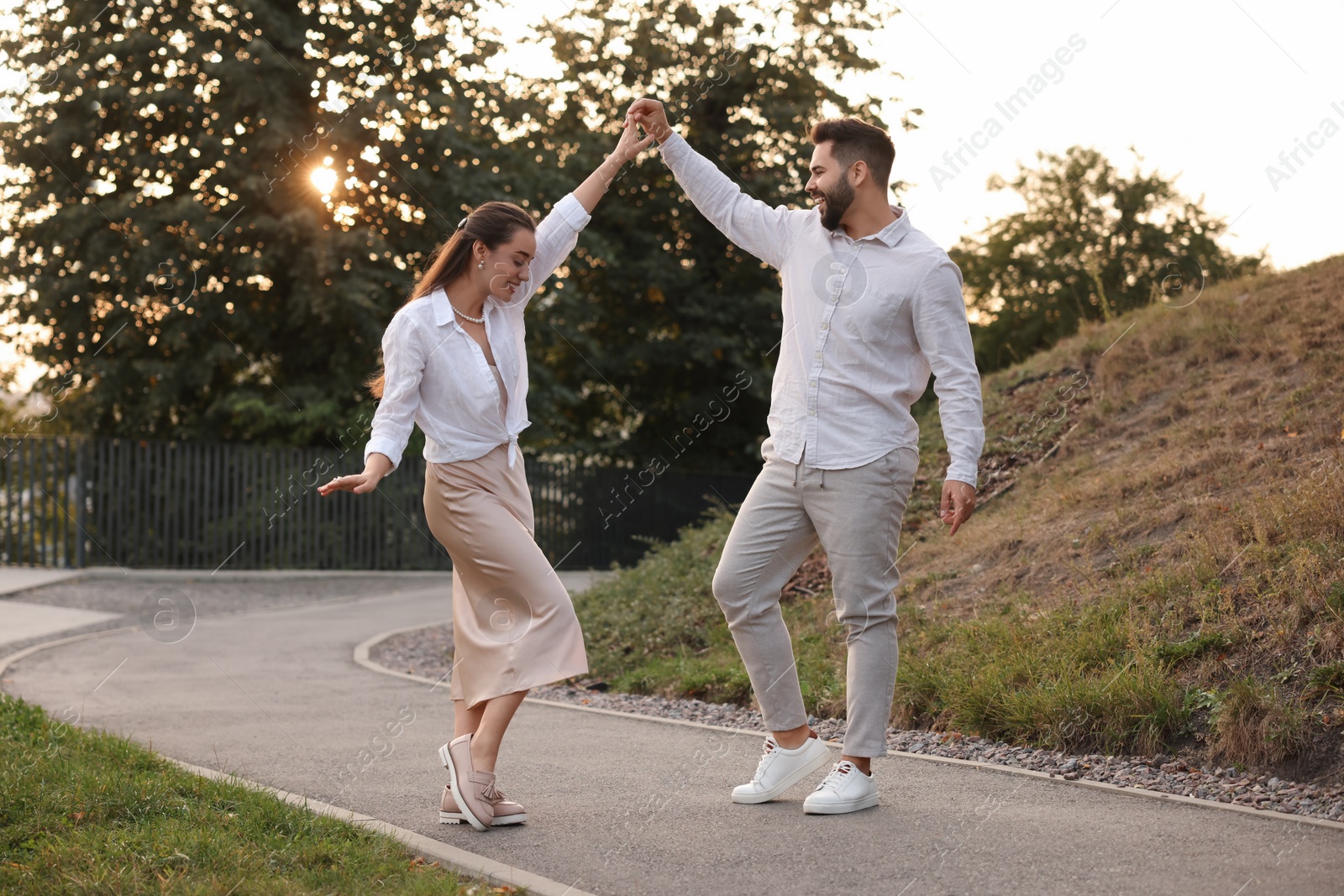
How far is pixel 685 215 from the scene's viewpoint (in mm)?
28984

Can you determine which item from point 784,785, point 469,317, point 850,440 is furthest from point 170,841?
point 850,440

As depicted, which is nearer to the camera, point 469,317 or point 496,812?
point 496,812

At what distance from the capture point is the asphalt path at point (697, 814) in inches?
144

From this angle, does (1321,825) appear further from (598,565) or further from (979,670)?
(598,565)

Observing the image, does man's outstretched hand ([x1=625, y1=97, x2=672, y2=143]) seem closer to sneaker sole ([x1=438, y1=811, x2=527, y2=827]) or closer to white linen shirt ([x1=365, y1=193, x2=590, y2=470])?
white linen shirt ([x1=365, y1=193, x2=590, y2=470])

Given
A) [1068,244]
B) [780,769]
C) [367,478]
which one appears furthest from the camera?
[1068,244]

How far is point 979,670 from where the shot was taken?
20.5 feet

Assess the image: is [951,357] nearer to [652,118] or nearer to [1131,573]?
[652,118]

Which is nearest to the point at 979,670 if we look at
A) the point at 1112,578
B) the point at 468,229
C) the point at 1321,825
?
the point at 1112,578

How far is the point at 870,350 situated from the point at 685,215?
82.4 feet

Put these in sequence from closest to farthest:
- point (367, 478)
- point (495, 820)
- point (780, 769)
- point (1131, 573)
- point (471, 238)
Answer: point (367, 478)
point (495, 820)
point (471, 238)
point (780, 769)
point (1131, 573)

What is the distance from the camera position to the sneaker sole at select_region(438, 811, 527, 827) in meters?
4.32

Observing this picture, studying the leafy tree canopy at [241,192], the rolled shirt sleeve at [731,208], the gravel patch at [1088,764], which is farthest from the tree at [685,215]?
the rolled shirt sleeve at [731,208]

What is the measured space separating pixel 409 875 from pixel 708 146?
25.4m
